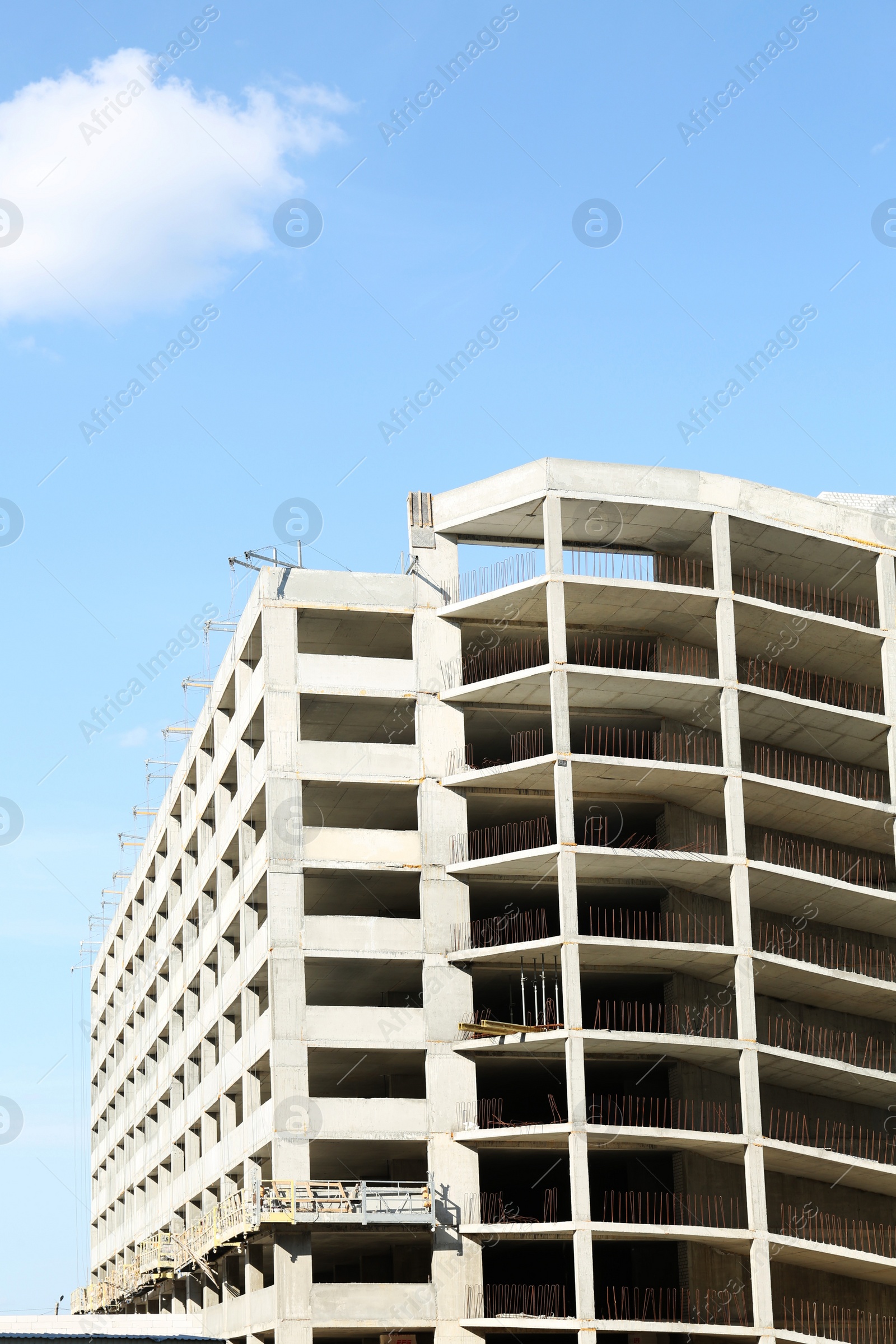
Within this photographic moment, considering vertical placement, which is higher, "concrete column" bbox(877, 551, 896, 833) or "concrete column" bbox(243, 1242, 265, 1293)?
"concrete column" bbox(877, 551, 896, 833)

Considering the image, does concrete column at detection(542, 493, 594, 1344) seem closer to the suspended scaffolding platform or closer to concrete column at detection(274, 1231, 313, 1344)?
the suspended scaffolding platform

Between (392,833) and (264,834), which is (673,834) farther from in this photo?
(264,834)

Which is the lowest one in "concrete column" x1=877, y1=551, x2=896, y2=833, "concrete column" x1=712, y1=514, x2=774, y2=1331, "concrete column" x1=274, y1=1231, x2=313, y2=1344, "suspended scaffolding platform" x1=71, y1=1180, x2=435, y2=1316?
Result: "concrete column" x1=274, y1=1231, x2=313, y2=1344

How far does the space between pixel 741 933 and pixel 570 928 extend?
5.37 metres

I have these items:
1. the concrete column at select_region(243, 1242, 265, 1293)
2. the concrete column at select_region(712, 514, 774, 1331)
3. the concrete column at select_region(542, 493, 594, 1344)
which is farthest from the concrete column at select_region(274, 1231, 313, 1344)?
the concrete column at select_region(712, 514, 774, 1331)

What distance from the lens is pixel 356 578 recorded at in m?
53.0

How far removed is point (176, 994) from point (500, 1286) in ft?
84.4

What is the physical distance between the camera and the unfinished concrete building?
4816 centimetres

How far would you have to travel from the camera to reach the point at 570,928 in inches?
1907

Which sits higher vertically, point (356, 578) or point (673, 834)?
point (356, 578)

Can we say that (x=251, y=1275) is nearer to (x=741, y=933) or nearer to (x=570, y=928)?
(x=570, y=928)

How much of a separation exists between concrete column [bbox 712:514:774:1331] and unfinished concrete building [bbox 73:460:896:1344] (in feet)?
0.44

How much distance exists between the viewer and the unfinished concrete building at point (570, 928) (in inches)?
1896

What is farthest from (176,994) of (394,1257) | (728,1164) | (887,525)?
(887,525)
